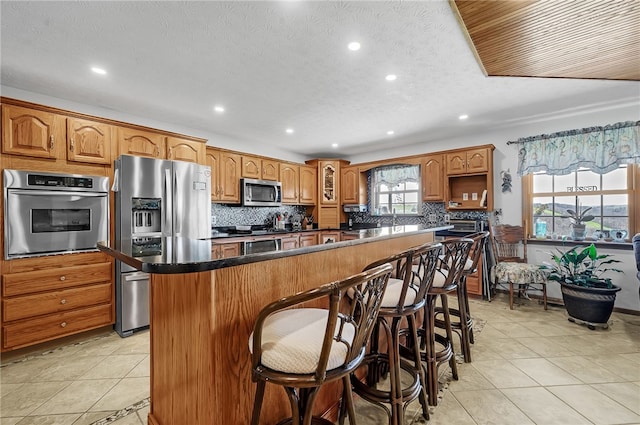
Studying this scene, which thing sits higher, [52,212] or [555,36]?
[555,36]

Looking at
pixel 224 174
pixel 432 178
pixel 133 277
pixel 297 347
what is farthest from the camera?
pixel 432 178

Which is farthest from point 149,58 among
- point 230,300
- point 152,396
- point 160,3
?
point 152,396

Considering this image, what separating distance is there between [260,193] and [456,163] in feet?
10.5

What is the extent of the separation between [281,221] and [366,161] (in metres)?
2.20

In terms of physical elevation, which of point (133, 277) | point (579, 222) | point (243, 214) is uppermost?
point (243, 214)

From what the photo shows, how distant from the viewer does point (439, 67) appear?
8.00 ft

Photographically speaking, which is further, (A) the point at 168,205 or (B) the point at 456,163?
(B) the point at 456,163

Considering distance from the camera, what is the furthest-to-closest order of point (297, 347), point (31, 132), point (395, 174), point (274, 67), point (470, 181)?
1. point (395, 174)
2. point (470, 181)
3. point (31, 132)
4. point (274, 67)
5. point (297, 347)

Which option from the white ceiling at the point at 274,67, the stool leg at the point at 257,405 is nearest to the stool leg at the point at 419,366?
the stool leg at the point at 257,405

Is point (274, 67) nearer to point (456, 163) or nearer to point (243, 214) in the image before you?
point (243, 214)

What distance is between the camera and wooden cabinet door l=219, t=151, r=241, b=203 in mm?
4309

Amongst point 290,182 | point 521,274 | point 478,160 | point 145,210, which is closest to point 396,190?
point 478,160

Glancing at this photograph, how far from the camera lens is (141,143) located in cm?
323

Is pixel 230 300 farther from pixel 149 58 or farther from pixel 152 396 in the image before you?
pixel 149 58
